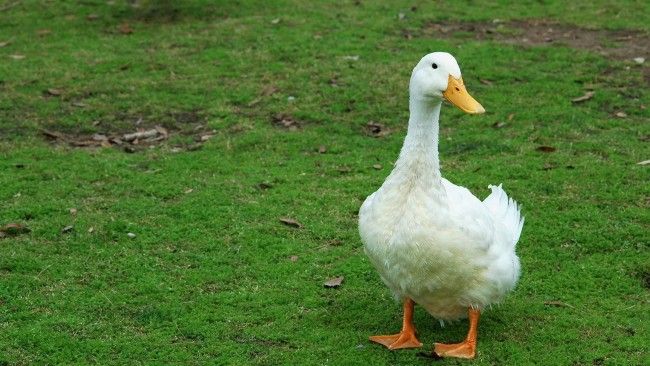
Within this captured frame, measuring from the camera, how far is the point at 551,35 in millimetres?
13156

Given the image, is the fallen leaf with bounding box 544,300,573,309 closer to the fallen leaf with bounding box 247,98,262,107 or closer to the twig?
the fallen leaf with bounding box 247,98,262,107

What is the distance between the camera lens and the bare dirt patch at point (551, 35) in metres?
12.4

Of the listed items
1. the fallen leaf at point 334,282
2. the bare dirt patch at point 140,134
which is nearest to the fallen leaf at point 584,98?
the bare dirt patch at point 140,134

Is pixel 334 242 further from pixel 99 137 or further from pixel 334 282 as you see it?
pixel 99 137

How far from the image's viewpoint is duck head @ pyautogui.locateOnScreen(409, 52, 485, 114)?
5.48 meters

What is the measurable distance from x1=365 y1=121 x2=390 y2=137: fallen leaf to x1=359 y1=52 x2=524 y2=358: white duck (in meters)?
4.06

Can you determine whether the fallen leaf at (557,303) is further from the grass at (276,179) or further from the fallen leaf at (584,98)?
the fallen leaf at (584,98)

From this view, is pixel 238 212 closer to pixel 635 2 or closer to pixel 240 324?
pixel 240 324

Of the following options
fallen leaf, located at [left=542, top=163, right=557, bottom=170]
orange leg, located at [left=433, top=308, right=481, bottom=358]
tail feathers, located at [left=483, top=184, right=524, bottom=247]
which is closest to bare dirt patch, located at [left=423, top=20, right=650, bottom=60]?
fallen leaf, located at [left=542, top=163, right=557, bottom=170]

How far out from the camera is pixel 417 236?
17.6ft

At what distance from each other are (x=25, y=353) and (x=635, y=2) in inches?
473

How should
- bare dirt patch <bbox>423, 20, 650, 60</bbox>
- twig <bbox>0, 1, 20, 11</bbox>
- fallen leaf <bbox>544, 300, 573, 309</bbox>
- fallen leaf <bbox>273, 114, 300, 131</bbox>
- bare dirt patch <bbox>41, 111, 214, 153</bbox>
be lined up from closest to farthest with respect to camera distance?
1. fallen leaf <bbox>544, 300, 573, 309</bbox>
2. bare dirt patch <bbox>41, 111, 214, 153</bbox>
3. fallen leaf <bbox>273, 114, 300, 131</bbox>
4. bare dirt patch <bbox>423, 20, 650, 60</bbox>
5. twig <bbox>0, 1, 20, 11</bbox>

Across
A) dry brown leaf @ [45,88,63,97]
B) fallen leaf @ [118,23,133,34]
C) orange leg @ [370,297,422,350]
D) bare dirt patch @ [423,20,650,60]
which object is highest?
bare dirt patch @ [423,20,650,60]

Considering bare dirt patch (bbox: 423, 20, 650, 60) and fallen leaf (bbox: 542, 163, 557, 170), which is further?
bare dirt patch (bbox: 423, 20, 650, 60)
